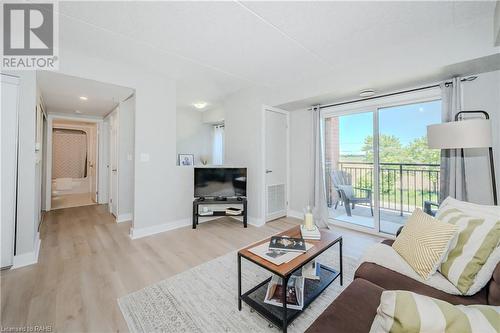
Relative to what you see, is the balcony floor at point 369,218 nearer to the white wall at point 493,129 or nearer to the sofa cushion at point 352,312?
the white wall at point 493,129

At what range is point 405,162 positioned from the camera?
10.1 feet

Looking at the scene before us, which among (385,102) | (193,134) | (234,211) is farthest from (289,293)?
(193,134)

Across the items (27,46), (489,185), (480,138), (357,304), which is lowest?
(357,304)

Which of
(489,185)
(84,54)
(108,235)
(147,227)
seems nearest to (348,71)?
(489,185)

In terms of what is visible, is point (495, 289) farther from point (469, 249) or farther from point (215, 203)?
point (215, 203)

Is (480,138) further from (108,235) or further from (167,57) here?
(108,235)

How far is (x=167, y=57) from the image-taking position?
8.98 feet

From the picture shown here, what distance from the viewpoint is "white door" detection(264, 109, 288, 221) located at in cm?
394

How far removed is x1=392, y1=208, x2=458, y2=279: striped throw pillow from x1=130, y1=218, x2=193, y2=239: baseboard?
10.4 ft

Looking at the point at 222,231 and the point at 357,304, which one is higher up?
the point at 357,304

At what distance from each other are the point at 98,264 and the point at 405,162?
4291 millimetres

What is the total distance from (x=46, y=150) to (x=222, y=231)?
4598mm

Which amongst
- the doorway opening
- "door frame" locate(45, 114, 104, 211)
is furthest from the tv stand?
the doorway opening

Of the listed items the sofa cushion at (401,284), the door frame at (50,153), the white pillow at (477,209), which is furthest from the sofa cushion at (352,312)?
the door frame at (50,153)
